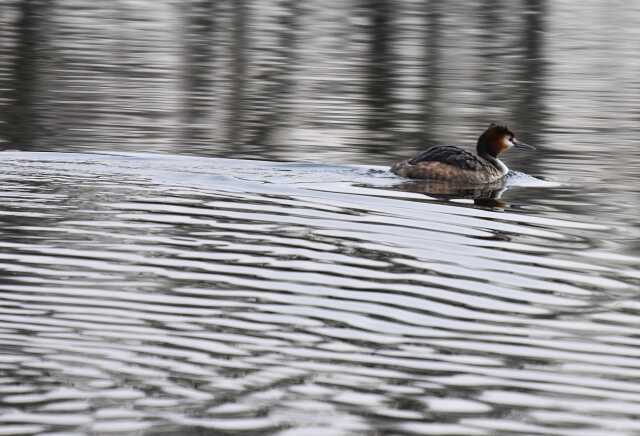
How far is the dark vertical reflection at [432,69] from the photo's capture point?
901 inches

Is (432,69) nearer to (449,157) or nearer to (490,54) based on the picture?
(490,54)

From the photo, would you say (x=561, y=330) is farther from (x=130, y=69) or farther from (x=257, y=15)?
(x=257, y=15)

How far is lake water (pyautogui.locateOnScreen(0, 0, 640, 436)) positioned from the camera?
8.11 meters

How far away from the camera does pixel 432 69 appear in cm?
3020

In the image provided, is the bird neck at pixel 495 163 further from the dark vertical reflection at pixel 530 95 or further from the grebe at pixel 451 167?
the dark vertical reflection at pixel 530 95

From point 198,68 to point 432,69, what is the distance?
443 centimetres

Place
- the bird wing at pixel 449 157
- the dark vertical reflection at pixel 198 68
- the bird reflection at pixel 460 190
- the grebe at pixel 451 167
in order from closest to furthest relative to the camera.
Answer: the bird reflection at pixel 460 190, the grebe at pixel 451 167, the bird wing at pixel 449 157, the dark vertical reflection at pixel 198 68

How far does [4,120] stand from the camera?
69.9ft

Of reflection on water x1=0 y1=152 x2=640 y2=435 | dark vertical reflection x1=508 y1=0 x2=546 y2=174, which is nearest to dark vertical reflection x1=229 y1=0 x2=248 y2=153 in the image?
dark vertical reflection x1=508 y1=0 x2=546 y2=174

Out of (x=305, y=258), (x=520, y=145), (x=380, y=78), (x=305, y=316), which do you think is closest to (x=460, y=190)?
(x=520, y=145)

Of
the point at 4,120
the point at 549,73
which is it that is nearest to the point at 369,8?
the point at 549,73

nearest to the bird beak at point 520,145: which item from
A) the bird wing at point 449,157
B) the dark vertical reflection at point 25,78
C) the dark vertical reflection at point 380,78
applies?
the bird wing at point 449,157

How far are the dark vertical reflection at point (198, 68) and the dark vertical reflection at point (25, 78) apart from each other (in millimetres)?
2032

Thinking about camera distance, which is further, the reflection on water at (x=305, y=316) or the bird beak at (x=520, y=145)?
the bird beak at (x=520, y=145)
